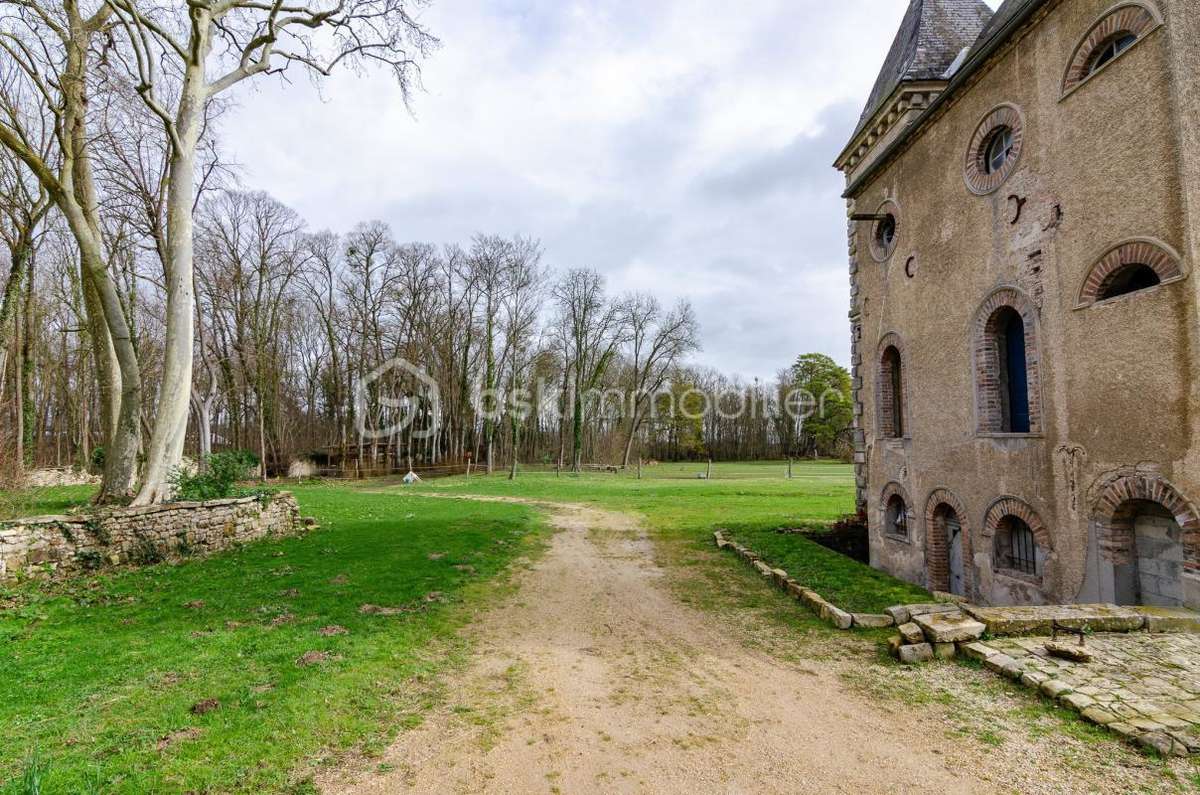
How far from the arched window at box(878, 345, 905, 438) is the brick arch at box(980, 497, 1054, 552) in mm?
3663

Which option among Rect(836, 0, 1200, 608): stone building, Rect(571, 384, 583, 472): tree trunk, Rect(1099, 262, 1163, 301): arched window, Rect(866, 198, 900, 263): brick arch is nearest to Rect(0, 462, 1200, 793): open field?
Rect(836, 0, 1200, 608): stone building

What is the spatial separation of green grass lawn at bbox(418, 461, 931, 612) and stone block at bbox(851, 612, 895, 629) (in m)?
0.74

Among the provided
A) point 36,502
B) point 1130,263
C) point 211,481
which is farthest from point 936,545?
point 36,502

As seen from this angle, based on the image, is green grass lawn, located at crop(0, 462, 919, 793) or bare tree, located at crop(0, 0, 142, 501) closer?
green grass lawn, located at crop(0, 462, 919, 793)

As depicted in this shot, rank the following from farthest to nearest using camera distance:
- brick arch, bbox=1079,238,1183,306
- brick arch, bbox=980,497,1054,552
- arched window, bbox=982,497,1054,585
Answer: arched window, bbox=982,497,1054,585, brick arch, bbox=980,497,1054,552, brick arch, bbox=1079,238,1183,306

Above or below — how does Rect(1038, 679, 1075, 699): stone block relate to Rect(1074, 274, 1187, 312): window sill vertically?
below

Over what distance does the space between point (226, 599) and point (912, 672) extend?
30.3ft

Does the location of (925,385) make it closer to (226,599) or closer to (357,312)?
(226,599)

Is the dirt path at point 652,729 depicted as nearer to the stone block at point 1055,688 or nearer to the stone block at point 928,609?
the stone block at point 1055,688

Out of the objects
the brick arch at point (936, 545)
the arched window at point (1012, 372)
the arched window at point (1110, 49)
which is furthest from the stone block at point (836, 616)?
the arched window at point (1110, 49)

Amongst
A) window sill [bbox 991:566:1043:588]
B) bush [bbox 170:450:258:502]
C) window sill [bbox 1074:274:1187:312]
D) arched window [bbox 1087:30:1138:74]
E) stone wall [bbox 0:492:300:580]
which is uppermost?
arched window [bbox 1087:30:1138:74]

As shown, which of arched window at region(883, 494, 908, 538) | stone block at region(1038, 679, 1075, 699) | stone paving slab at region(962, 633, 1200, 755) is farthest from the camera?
arched window at region(883, 494, 908, 538)

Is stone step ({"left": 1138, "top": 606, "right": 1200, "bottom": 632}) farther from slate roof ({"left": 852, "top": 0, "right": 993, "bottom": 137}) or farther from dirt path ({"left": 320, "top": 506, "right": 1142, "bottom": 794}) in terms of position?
slate roof ({"left": 852, "top": 0, "right": 993, "bottom": 137})

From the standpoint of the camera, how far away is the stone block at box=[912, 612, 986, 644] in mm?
6355
